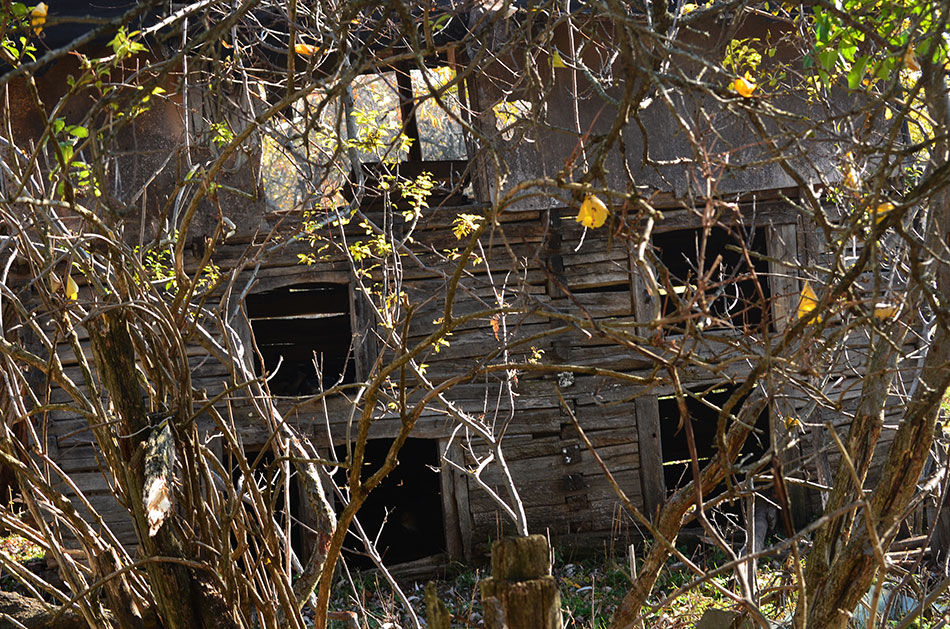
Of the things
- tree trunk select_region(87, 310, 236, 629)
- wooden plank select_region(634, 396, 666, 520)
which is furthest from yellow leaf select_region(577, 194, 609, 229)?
wooden plank select_region(634, 396, 666, 520)

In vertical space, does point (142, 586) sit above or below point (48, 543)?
below

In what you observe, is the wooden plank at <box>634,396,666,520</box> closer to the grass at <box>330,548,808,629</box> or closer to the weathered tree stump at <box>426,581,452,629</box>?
the grass at <box>330,548,808,629</box>

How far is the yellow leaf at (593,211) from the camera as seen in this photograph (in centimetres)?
201

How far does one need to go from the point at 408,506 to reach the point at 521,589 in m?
10.1

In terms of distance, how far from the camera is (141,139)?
326 inches

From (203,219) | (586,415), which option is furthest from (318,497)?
(586,415)

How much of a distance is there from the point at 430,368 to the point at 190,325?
6.14 m

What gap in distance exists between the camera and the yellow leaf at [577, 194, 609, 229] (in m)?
2.01

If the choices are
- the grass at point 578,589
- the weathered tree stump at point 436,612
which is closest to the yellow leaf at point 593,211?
the weathered tree stump at point 436,612

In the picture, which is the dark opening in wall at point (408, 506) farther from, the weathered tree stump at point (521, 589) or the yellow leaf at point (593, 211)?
the yellow leaf at point (593, 211)

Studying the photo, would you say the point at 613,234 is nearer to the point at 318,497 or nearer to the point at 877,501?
the point at 877,501

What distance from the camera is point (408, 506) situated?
1205cm

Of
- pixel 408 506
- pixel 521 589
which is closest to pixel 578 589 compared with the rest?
pixel 408 506

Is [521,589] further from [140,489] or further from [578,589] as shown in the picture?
[578,589]
